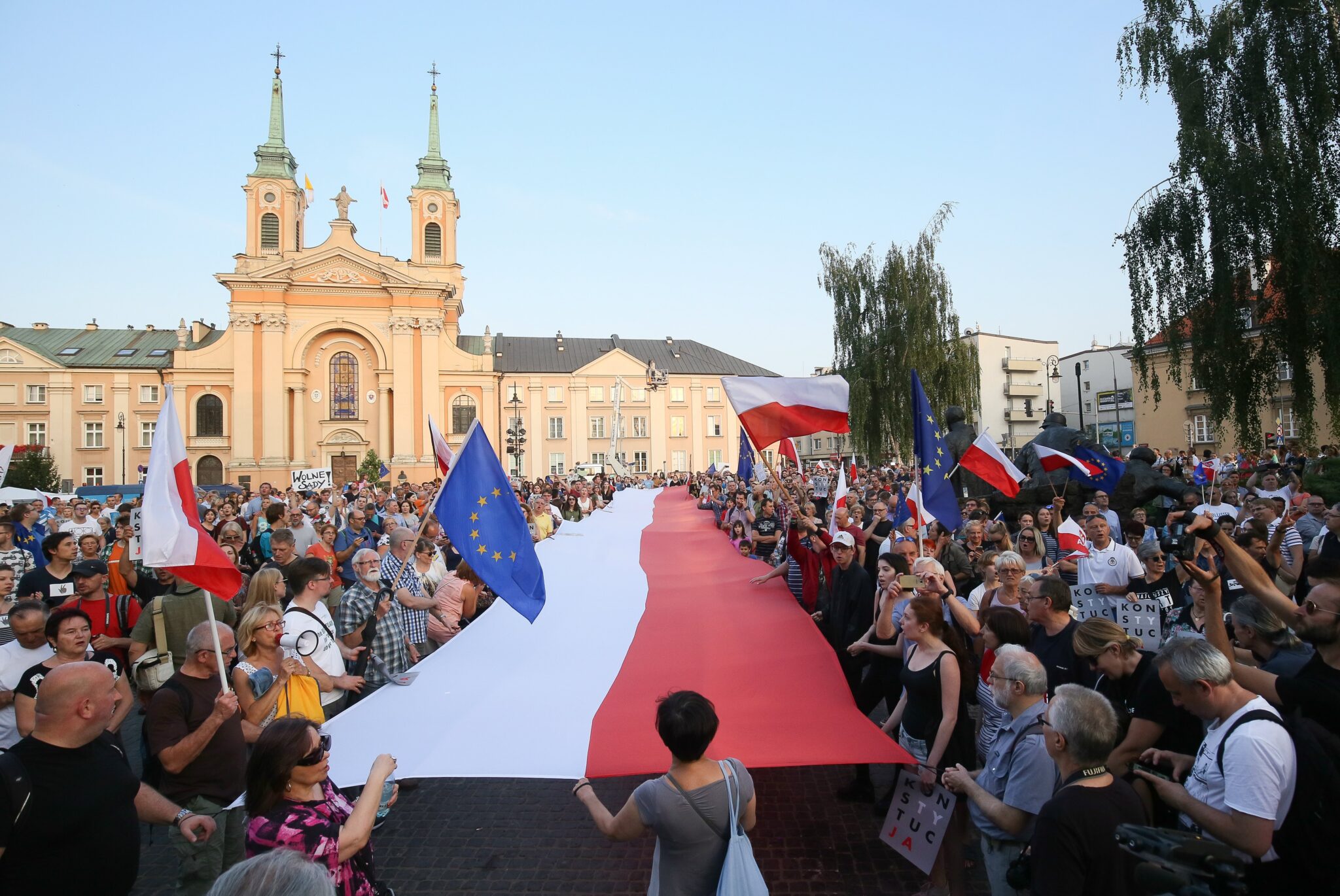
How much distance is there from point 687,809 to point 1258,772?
79.6 inches

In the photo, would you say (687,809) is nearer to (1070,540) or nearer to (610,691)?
(610,691)

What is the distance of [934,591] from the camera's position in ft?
17.5

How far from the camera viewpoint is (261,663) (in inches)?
168

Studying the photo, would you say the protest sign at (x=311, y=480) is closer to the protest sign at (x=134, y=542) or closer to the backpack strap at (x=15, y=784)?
the protest sign at (x=134, y=542)

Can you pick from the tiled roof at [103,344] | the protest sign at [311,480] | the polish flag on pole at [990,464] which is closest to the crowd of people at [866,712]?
the polish flag on pole at [990,464]

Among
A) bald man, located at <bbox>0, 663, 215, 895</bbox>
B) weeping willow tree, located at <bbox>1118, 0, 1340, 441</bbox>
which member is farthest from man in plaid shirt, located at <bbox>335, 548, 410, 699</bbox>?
weeping willow tree, located at <bbox>1118, 0, 1340, 441</bbox>

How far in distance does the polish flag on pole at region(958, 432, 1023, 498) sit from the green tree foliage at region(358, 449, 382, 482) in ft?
153

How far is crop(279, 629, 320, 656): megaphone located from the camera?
4812 millimetres

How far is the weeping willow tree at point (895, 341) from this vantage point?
2933 centimetres

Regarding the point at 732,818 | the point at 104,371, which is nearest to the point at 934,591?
the point at 732,818

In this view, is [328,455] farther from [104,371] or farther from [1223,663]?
[1223,663]

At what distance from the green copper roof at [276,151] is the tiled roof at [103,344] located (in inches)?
552

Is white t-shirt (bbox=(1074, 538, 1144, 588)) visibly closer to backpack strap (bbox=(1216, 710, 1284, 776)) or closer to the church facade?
backpack strap (bbox=(1216, 710, 1284, 776))

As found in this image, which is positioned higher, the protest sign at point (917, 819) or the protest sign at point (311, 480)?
the protest sign at point (311, 480)
